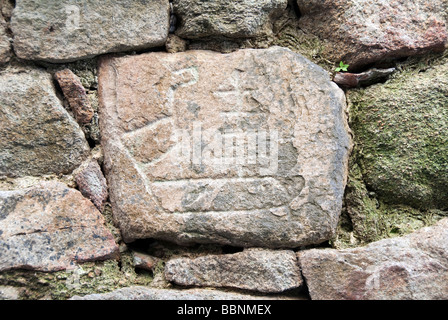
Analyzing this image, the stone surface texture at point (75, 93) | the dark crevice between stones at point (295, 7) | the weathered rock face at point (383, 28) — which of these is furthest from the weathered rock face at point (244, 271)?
the dark crevice between stones at point (295, 7)

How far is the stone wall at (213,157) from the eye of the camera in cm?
161

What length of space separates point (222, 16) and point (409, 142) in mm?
862

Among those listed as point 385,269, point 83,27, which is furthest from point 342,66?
point 83,27

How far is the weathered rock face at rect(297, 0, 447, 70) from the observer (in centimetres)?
174

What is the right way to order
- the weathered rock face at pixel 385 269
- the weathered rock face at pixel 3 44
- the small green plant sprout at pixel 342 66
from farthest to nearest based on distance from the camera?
the small green plant sprout at pixel 342 66 → the weathered rock face at pixel 3 44 → the weathered rock face at pixel 385 269

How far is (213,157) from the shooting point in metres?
1.65

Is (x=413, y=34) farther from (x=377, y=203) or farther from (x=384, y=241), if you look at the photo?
(x=384, y=241)

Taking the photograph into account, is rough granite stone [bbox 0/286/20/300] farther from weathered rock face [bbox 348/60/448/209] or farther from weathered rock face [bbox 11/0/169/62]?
weathered rock face [bbox 348/60/448/209]

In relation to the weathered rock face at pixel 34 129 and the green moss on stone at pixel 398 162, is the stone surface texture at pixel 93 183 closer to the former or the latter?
the weathered rock face at pixel 34 129

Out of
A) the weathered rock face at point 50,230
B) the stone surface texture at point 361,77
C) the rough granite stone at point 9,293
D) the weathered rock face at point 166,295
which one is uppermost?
the stone surface texture at point 361,77

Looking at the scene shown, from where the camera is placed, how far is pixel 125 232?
5.49ft

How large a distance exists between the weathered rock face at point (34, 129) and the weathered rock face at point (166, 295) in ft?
1.65
